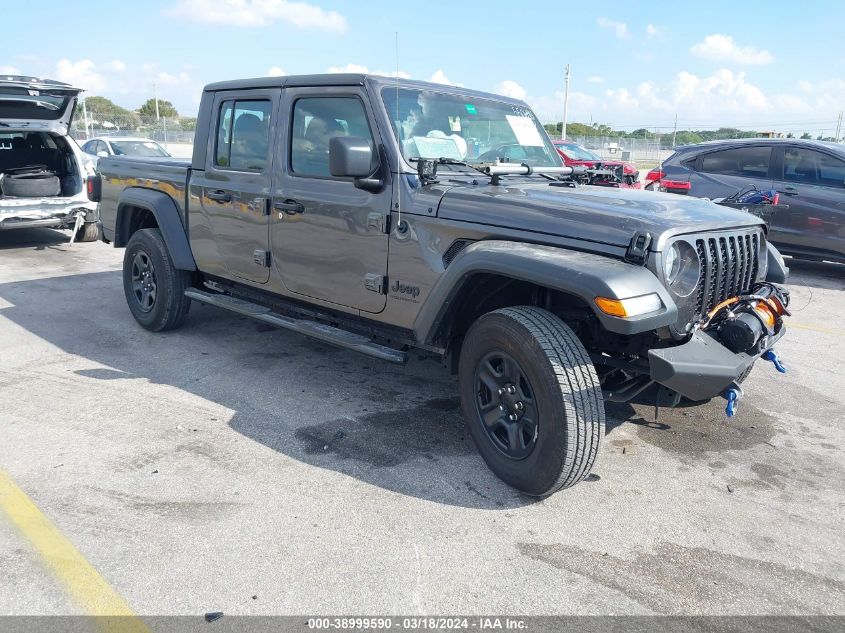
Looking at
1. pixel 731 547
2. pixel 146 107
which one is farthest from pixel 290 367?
pixel 146 107

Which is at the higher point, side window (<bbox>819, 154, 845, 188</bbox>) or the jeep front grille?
side window (<bbox>819, 154, 845, 188</bbox>)

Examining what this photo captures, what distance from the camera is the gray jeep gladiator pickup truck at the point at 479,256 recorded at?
9.98 feet

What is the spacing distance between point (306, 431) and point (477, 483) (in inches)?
43.3

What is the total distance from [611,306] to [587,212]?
61 cm

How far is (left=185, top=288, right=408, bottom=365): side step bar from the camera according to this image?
3926 mm

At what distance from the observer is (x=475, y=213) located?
11.5ft

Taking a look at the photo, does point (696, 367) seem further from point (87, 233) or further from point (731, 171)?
point (87, 233)

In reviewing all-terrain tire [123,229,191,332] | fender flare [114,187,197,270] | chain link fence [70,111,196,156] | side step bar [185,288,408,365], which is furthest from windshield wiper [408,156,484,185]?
chain link fence [70,111,196,156]

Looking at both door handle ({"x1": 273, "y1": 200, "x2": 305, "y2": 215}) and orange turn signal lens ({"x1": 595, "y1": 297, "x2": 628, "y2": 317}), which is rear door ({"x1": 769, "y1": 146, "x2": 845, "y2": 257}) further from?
orange turn signal lens ({"x1": 595, "y1": 297, "x2": 628, "y2": 317})

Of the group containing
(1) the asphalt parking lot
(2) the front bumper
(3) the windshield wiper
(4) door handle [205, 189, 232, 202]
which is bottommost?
(1) the asphalt parking lot

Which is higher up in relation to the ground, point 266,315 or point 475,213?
point 475,213

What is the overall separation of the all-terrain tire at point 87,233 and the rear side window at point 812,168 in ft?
31.6

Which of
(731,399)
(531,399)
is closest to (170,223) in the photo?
(531,399)

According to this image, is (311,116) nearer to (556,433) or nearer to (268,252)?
(268,252)
